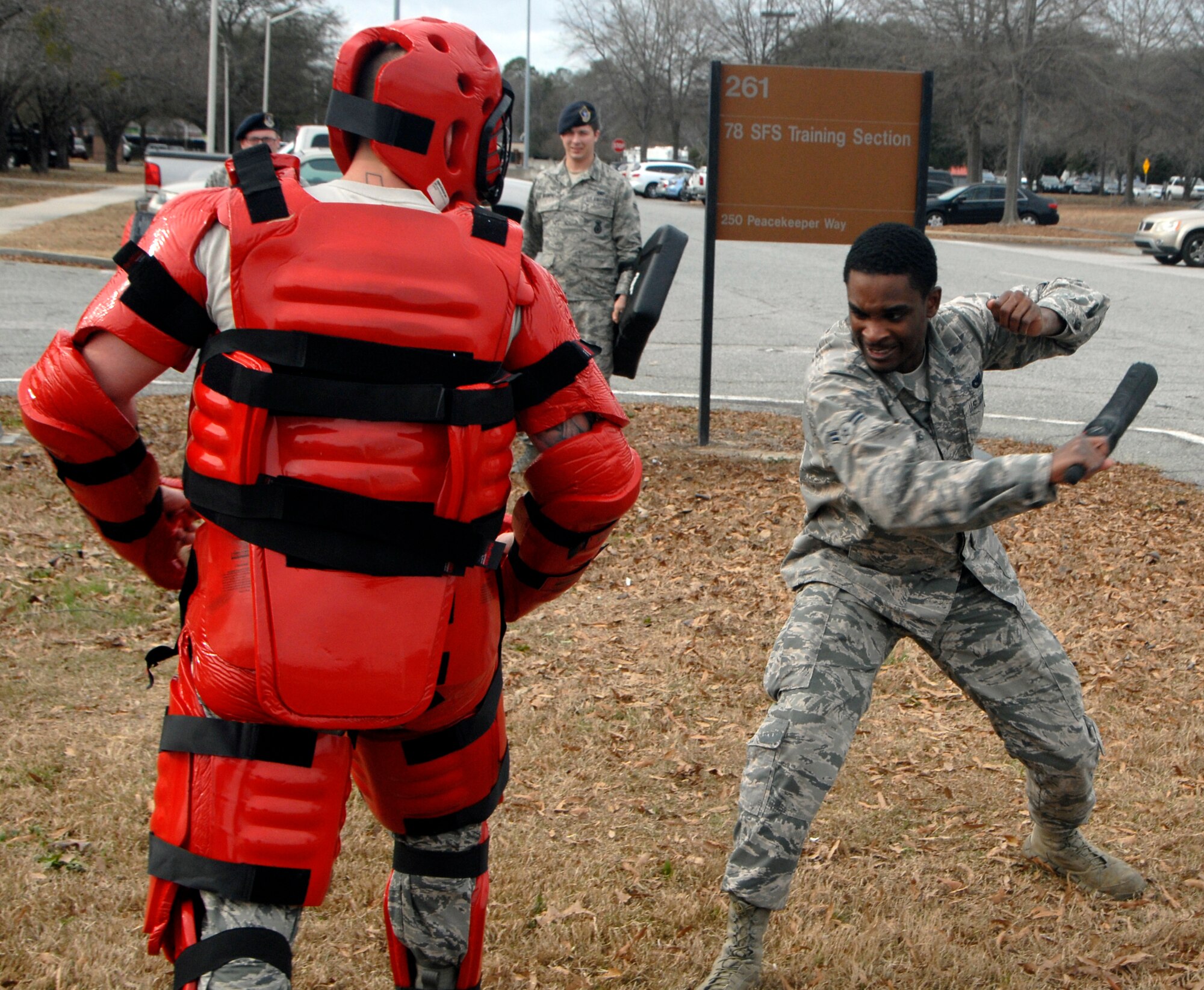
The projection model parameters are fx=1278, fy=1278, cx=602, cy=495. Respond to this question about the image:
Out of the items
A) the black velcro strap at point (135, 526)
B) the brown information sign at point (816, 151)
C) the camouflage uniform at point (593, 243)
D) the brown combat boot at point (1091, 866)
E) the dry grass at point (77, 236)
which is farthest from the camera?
the dry grass at point (77, 236)

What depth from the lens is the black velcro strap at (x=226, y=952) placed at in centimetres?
196

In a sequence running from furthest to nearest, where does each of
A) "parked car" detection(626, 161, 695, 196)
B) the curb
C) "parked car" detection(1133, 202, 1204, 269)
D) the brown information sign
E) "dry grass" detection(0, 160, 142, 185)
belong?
"parked car" detection(626, 161, 695, 196)
"dry grass" detection(0, 160, 142, 185)
"parked car" detection(1133, 202, 1204, 269)
the curb
the brown information sign

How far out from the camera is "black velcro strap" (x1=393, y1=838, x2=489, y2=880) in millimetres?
2410

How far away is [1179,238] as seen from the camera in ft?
78.1

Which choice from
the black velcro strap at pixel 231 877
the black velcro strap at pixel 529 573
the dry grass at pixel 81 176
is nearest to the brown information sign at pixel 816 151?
the black velcro strap at pixel 529 573

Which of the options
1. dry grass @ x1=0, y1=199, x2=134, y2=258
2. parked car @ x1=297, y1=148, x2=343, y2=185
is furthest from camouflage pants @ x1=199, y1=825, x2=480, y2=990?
dry grass @ x1=0, y1=199, x2=134, y2=258

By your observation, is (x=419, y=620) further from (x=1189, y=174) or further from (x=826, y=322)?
(x=1189, y=174)

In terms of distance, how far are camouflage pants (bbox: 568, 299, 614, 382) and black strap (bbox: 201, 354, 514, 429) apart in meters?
5.38

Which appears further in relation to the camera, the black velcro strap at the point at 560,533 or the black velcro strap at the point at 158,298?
the black velcro strap at the point at 560,533

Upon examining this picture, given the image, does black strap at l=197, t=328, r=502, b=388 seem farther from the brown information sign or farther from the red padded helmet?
the brown information sign

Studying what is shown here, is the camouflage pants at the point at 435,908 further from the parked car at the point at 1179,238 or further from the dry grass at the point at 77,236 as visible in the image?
the parked car at the point at 1179,238

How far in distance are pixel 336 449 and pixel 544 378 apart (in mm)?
440

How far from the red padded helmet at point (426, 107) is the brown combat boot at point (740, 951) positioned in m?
1.78

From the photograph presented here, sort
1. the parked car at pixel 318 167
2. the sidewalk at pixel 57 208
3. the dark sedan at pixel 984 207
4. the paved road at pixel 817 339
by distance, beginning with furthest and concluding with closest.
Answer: the dark sedan at pixel 984 207 < the sidewalk at pixel 57 208 < the parked car at pixel 318 167 < the paved road at pixel 817 339
